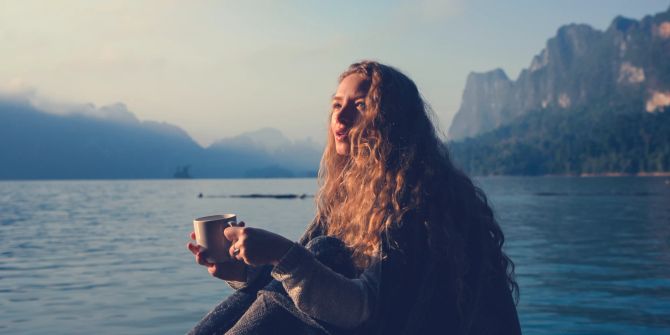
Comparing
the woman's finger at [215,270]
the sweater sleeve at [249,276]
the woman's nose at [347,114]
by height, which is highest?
the woman's nose at [347,114]

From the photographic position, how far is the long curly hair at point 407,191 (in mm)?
2545

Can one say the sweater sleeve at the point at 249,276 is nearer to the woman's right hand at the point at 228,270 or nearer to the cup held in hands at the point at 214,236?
the woman's right hand at the point at 228,270

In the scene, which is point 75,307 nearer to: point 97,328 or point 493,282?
point 97,328

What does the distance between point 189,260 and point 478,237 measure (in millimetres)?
17787

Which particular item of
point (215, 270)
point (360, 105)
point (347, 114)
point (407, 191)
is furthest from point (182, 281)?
point (407, 191)

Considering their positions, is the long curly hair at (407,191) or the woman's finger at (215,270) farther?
the woman's finger at (215,270)

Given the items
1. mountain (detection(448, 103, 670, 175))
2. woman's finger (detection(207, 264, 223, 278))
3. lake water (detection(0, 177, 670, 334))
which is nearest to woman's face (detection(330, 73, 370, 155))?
woman's finger (detection(207, 264, 223, 278))

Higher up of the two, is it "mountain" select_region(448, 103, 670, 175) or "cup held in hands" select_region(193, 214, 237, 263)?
"mountain" select_region(448, 103, 670, 175)

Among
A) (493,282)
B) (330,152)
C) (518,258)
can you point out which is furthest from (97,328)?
(518,258)

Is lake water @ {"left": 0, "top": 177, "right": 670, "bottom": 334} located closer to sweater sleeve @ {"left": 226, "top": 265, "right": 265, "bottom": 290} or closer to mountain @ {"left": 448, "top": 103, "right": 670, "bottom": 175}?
sweater sleeve @ {"left": 226, "top": 265, "right": 265, "bottom": 290}

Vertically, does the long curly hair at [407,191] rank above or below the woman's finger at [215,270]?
above

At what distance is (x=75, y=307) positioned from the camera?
12.6m

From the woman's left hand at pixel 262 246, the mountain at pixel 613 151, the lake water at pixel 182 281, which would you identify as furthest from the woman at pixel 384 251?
the mountain at pixel 613 151

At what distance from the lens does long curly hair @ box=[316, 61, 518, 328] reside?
100 inches
